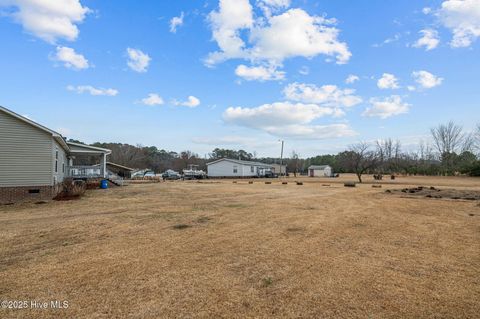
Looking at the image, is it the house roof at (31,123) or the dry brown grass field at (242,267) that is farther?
the house roof at (31,123)

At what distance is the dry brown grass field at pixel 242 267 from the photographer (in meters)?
3.64

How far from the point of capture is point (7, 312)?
3.48m

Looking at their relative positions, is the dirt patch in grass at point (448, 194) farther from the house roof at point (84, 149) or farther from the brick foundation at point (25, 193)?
the house roof at point (84, 149)

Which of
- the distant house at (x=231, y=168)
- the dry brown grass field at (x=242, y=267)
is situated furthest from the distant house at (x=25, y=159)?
the distant house at (x=231, y=168)

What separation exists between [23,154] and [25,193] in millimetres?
1954

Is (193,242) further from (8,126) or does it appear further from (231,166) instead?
(231,166)

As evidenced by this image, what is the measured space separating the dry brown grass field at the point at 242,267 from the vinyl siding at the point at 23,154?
20.7 feet

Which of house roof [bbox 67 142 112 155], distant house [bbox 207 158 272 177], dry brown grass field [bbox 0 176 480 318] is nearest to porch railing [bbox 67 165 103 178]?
house roof [bbox 67 142 112 155]

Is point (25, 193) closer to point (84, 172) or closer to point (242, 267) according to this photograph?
point (84, 172)

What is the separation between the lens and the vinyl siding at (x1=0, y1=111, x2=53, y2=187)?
13977 millimetres

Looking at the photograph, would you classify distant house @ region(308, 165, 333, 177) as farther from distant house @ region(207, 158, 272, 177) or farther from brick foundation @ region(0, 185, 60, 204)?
brick foundation @ region(0, 185, 60, 204)

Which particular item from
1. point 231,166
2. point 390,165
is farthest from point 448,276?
point 390,165

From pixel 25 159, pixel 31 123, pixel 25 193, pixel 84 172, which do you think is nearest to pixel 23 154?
pixel 25 159

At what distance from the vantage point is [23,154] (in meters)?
14.4
